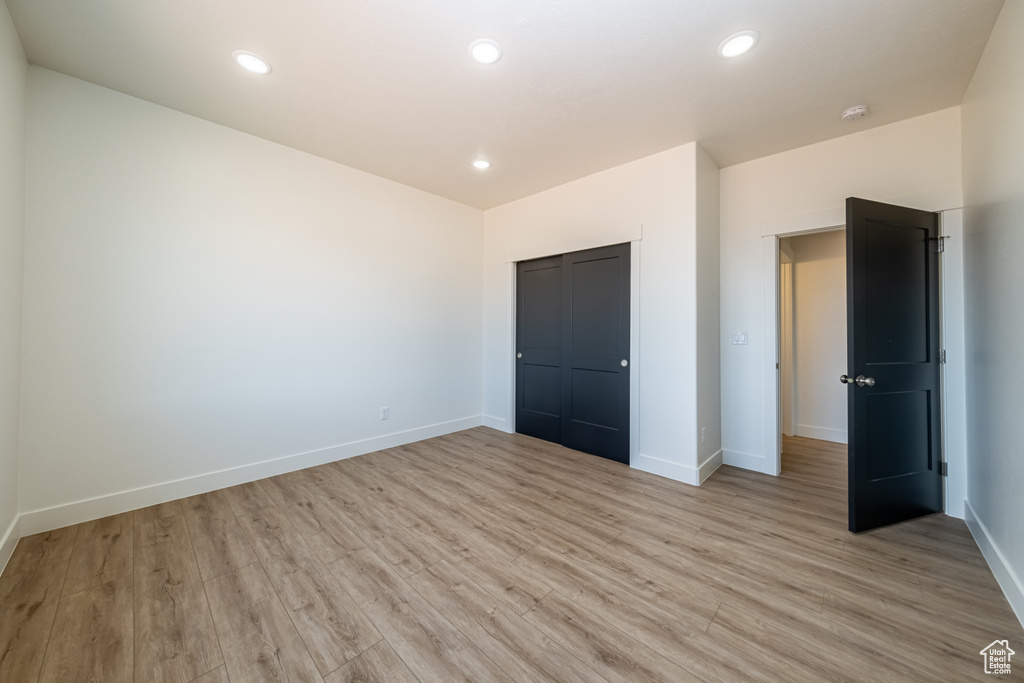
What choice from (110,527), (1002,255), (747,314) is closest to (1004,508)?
(1002,255)

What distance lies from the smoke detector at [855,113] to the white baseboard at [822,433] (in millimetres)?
3253

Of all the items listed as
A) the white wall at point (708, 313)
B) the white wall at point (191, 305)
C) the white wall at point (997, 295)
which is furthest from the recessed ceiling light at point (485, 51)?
the white wall at point (997, 295)

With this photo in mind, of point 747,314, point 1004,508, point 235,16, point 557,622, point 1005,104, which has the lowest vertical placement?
point 557,622

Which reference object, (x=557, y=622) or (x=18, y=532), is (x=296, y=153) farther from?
(x=557, y=622)

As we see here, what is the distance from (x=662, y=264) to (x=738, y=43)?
61.0 inches

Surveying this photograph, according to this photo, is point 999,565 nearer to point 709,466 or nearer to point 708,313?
point 709,466

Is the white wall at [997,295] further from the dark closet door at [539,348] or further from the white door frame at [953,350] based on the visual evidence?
the dark closet door at [539,348]

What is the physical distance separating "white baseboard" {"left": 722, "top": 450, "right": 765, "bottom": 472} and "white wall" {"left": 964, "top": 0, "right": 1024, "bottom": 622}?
118 centimetres

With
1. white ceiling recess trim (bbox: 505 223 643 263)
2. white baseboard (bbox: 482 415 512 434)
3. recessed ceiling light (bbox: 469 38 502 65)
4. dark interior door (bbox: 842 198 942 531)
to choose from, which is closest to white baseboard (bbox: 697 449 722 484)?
dark interior door (bbox: 842 198 942 531)

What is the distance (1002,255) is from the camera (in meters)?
1.83

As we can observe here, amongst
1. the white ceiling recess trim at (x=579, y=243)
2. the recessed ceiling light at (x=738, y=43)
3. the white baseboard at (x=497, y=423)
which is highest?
the recessed ceiling light at (x=738, y=43)

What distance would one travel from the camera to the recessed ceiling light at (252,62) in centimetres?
208

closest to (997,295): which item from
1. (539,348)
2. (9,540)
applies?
(539,348)

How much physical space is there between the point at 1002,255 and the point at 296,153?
480 centimetres
